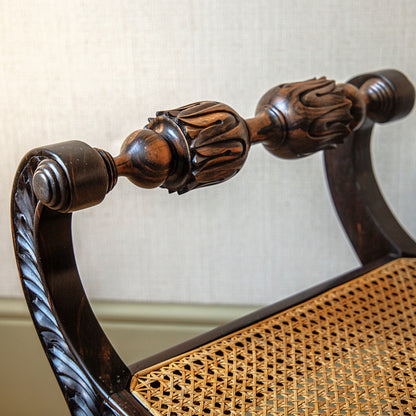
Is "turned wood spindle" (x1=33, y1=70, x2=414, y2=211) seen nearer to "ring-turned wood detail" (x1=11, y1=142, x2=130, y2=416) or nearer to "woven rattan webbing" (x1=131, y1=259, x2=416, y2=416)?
"ring-turned wood detail" (x1=11, y1=142, x2=130, y2=416)

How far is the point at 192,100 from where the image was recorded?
0.74 metres

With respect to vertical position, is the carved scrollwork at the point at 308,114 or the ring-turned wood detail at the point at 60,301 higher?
the carved scrollwork at the point at 308,114

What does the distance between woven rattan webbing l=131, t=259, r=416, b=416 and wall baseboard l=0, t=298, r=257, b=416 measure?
349 mm

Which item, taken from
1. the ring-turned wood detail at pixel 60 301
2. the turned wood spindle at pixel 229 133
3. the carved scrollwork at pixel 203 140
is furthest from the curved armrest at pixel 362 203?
the ring-turned wood detail at pixel 60 301

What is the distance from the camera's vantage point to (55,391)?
927mm

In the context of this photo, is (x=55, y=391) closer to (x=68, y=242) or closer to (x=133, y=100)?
(x=133, y=100)

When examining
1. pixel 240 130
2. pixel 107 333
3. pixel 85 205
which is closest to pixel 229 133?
pixel 240 130

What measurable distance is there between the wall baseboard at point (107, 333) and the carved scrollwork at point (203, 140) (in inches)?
18.3

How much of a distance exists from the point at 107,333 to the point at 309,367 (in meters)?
0.49

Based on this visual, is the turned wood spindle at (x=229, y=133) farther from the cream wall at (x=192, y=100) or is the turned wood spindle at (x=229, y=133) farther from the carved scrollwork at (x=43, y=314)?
the cream wall at (x=192, y=100)

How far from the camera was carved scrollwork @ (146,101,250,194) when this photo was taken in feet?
1.30

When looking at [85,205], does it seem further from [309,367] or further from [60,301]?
[309,367]

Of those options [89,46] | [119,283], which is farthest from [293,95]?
[119,283]

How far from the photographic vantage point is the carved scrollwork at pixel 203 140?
1.30 feet
